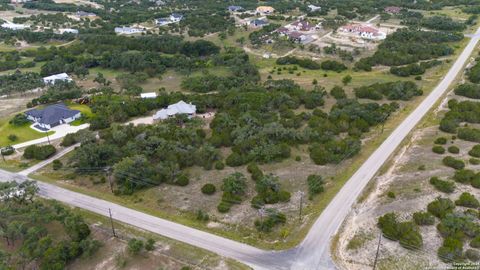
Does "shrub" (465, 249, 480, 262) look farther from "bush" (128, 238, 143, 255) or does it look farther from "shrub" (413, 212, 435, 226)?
"bush" (128, 238, 143, 255)

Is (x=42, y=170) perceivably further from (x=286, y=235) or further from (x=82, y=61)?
(x=82, y=61)

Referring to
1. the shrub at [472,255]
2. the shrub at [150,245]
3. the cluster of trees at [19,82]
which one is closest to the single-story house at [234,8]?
the cluster of trees at [19,82]

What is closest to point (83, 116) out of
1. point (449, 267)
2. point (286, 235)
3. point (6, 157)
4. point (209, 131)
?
point (6, 157)

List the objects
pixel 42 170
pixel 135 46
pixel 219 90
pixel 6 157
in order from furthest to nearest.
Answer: pixel 135 46
pixel 219 90
pixel 6 157
pixel 42 170

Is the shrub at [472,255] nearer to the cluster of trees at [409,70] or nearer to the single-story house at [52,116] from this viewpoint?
the cluster of trees at [409,70]

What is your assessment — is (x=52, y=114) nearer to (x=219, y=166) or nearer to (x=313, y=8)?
(x=219, y=166)

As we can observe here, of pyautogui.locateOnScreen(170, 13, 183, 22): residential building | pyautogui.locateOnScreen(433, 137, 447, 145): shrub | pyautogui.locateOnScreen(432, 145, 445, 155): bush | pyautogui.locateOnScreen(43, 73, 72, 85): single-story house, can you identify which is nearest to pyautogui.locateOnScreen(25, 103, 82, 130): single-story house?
pyautogui.locateOnScreen(43, 73, 72, 85): single-story house
